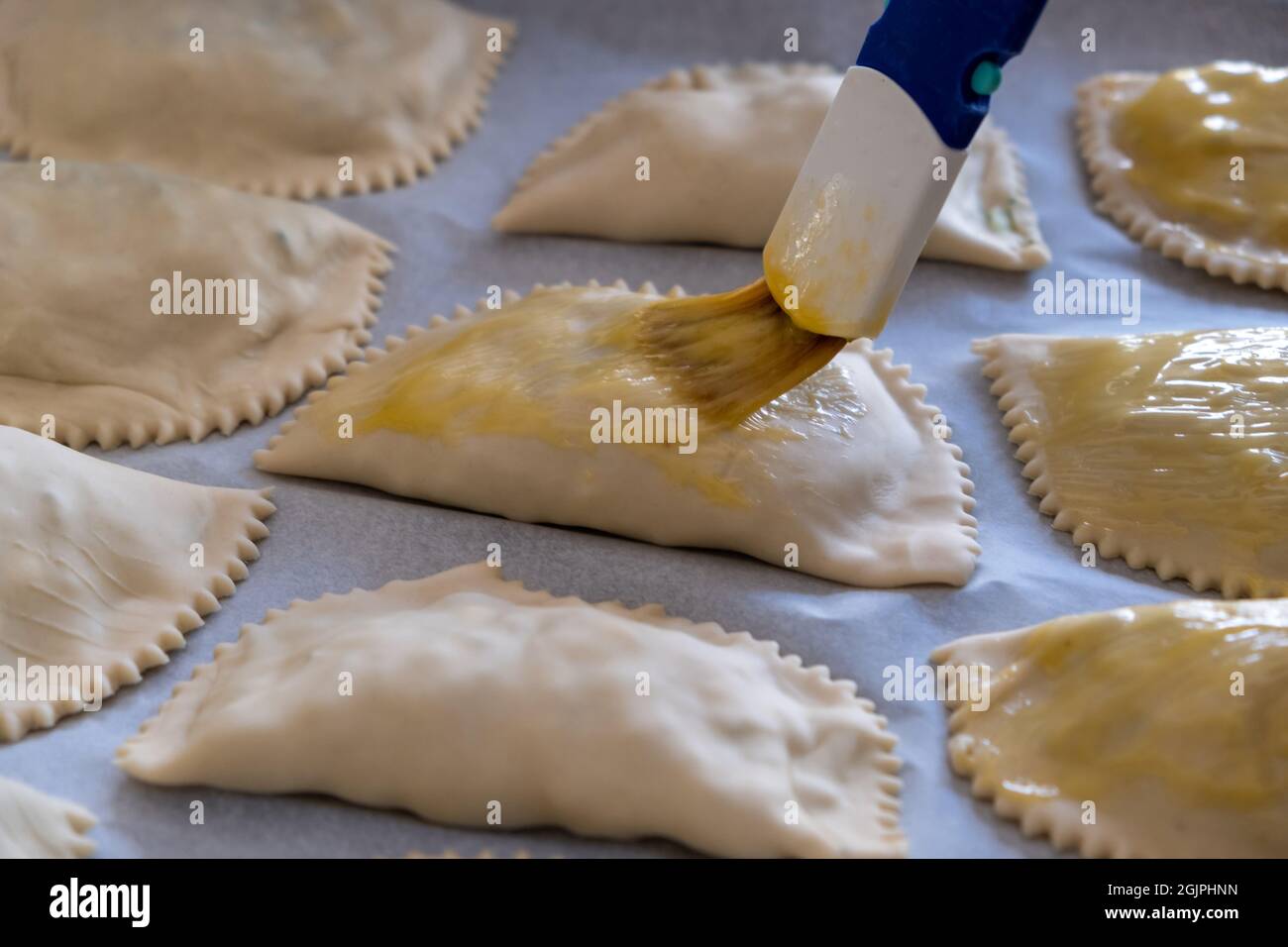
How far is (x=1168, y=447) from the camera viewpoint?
2.35m

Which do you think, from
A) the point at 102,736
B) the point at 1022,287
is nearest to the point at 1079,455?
the point at 1022,287

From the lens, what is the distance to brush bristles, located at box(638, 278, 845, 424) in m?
2.15

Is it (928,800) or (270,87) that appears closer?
(928,800)

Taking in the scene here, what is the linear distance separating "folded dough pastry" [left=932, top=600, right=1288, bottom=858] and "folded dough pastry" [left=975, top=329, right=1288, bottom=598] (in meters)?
0.28

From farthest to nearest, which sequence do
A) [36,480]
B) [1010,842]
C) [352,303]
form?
[352,303]
[36,480]
[1010,842]

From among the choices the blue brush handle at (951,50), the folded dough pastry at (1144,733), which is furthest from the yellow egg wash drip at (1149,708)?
the blue brush handle at (951,50)

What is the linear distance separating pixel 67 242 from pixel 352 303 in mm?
535

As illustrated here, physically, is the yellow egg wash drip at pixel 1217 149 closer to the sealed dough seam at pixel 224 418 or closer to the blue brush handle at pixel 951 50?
the blue brush handle at pixel 951 50

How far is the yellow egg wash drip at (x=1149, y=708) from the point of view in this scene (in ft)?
5.95

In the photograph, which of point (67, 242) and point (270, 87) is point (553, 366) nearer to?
point (67, 242)

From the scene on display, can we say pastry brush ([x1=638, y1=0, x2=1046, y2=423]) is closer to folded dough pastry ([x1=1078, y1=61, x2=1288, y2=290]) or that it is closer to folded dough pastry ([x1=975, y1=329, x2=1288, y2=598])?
folded dough pastry ([x1=975, y1=329, x2=1288, y2=598])

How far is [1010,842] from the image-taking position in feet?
6.11

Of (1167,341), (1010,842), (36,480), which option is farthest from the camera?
(1167,341)
